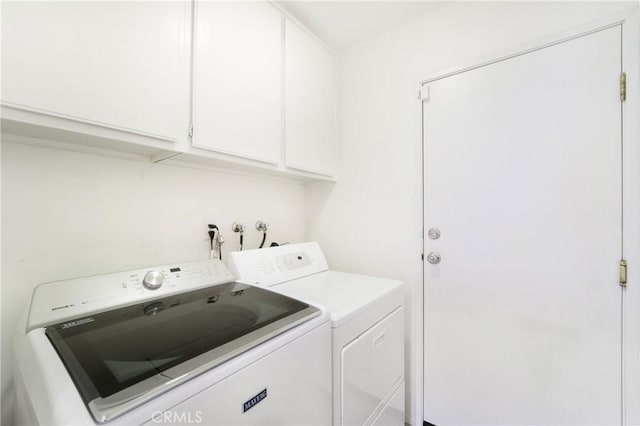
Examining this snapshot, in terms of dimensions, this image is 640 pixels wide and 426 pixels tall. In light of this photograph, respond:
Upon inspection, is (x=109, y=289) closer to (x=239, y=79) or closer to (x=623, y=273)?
(x=239, y=79)

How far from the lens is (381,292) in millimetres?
1287

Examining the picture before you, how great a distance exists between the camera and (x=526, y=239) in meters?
1.33

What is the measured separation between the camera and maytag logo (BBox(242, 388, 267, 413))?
0.64 meters

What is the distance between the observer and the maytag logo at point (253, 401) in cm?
64

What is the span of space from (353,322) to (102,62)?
1.30 m

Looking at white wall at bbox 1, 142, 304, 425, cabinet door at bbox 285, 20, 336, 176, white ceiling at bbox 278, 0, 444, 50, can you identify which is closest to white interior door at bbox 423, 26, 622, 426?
white ceiling at bbox 278, 0, 444, 50

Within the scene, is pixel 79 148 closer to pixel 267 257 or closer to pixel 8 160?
pixel 8 160

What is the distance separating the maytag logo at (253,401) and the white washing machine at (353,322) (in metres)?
0.34

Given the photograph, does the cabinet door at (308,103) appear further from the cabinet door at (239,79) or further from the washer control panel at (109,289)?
the washer control panel at (109,289)

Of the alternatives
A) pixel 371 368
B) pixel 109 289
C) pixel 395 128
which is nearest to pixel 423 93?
pixel 395 128

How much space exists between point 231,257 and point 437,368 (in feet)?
4.58

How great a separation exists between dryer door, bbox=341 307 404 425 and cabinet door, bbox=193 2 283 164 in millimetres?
1026

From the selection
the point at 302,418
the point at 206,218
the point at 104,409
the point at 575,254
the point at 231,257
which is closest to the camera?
the point at 104,409

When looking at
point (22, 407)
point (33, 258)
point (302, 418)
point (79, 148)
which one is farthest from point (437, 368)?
point (79, 148)
